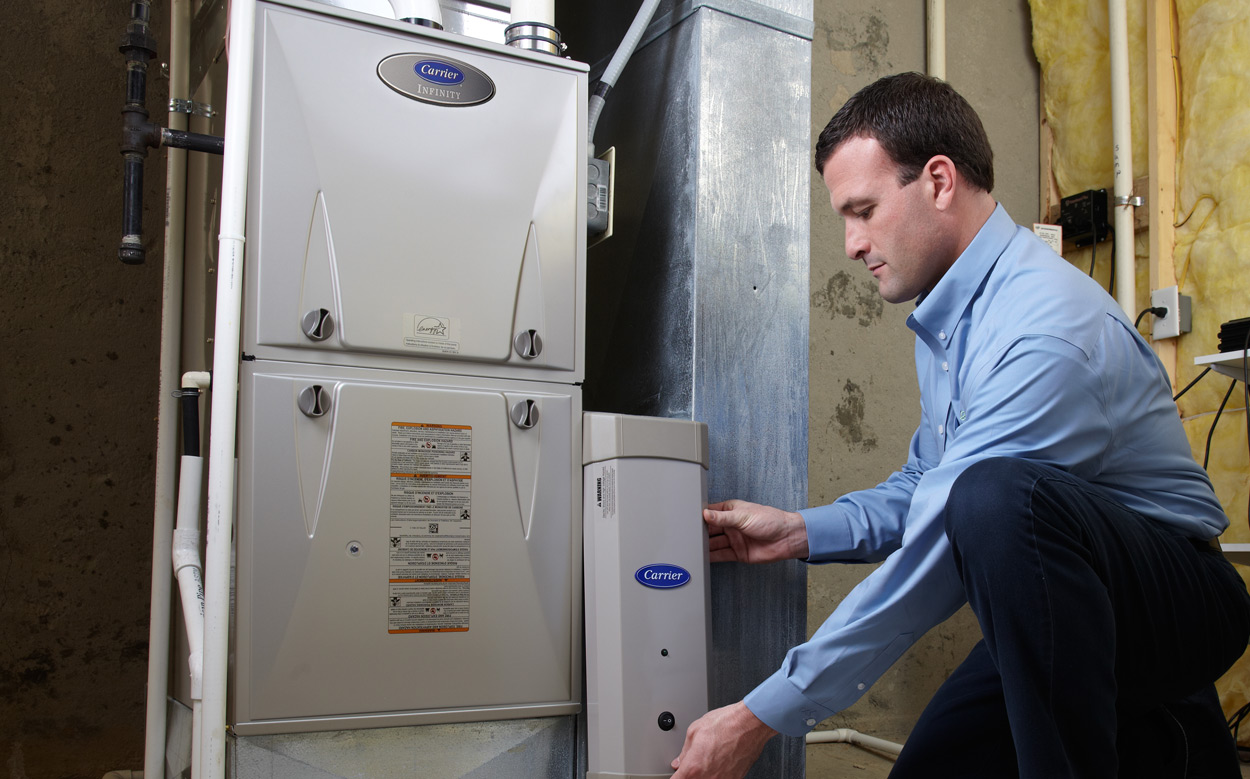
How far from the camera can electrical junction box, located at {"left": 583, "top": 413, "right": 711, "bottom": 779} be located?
4.23 ft

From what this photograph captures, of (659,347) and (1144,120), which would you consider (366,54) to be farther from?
(1144,120)

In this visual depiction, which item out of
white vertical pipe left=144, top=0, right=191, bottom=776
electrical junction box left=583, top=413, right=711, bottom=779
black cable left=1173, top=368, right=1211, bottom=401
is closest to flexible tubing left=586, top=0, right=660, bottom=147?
electrical junction box left=583, top=413, right=711, bottom=779

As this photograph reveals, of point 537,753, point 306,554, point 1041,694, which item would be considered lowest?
point 537,753

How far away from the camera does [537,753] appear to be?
1385 mm

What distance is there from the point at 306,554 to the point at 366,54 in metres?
0.69

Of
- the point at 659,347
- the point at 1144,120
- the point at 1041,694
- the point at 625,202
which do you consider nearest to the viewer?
the point at 1041,694

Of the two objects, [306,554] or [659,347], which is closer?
[306,554]

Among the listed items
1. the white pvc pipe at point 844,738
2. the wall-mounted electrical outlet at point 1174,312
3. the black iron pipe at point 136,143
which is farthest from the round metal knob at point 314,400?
the wall-mounted electrical outlet at point 1174,312

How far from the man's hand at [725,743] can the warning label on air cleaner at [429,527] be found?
0.36 m

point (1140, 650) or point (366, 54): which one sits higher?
point (366, 54)

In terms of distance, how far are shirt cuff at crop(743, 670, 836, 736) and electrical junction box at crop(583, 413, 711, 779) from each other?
20cm

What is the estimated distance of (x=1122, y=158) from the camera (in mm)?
2828

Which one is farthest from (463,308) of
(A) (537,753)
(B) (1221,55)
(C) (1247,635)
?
(B) (1221,55)

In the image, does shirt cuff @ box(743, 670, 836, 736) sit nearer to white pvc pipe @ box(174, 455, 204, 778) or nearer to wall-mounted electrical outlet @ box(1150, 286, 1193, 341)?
white pvc pipe @ box(174, 455, 204, 778)
